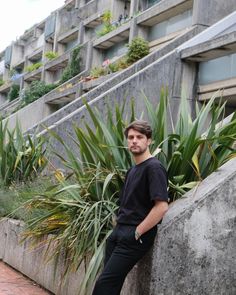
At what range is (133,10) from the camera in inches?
928

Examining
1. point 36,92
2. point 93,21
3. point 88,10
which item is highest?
point 88,10

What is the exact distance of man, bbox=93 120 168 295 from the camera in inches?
125

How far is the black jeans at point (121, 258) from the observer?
3.20 meters

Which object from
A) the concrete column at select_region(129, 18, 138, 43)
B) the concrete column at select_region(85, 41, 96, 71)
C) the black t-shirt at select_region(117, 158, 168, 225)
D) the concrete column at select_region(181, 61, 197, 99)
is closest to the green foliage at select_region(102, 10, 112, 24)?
the concrete column at select_region(85, 41, 96, 71)

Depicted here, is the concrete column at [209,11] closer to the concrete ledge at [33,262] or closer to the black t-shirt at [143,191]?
the concrete ledge at [33,262]

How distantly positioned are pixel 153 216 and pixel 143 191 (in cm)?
21

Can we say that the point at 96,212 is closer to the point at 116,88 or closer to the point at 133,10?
the point at 116,88

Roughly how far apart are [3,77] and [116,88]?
3705cm

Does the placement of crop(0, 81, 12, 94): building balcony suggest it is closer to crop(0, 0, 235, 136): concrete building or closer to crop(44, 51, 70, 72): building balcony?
crop(0, 0, 235, 136): concrete building

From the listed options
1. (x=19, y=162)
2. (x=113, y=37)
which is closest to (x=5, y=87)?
(x=113, y=37)

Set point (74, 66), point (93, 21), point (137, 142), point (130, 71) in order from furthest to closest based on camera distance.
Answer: point (93, 21)
point (74, 66)
point (130, 71)
point (137, 142)

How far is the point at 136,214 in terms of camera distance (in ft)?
10.7

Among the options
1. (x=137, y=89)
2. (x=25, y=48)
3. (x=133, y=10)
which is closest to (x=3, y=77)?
(x=25, y=48)

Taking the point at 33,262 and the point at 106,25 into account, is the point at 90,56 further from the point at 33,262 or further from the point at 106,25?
the point at 33,262
